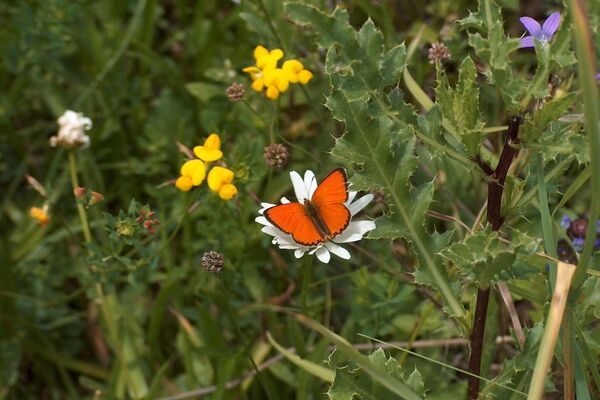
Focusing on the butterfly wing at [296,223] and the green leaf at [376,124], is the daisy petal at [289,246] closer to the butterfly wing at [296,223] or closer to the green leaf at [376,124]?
the butterfly wing at [296,223]

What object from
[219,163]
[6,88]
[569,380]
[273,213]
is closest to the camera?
[569,380]

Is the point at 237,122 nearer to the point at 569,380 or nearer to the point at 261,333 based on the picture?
the point at 261,333

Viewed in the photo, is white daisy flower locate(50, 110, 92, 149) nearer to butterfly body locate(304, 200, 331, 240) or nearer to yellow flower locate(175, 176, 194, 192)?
yellow flower locate(175, 176, 194, 192)

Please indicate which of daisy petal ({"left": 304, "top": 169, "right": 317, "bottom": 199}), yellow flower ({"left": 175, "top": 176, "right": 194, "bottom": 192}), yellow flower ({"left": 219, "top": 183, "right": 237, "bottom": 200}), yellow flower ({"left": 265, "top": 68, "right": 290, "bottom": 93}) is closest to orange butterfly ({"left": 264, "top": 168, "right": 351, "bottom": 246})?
daisy petal ({"left": 304, "top": 169, "right": 317, "bottom": 199})

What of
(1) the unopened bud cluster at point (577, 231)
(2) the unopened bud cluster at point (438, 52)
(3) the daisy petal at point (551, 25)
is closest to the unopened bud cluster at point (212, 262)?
(2) the unopened bud cluster at point (438, 52)

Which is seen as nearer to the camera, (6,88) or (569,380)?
(569,380)

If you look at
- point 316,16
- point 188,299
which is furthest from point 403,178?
point 188,299
